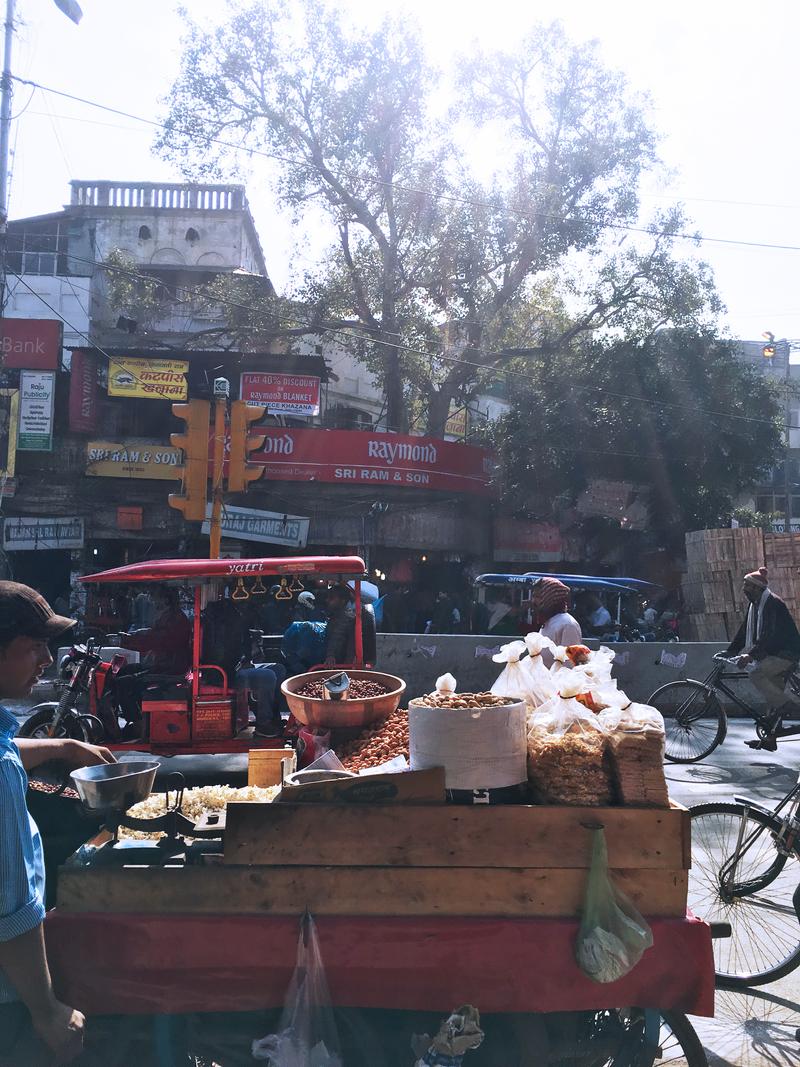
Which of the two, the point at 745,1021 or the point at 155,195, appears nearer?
the point at 745,1021

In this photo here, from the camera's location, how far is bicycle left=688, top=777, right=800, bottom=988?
4059 millimetres

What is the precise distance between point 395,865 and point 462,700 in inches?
22.5

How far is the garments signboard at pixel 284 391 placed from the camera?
80.3ft

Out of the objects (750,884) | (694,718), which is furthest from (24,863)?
(694,718)

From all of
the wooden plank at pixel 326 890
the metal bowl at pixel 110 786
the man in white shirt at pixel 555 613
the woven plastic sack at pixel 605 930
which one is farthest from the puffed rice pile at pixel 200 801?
the man in white shirt at pixel 555 613

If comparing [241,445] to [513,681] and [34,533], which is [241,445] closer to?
[513,681]

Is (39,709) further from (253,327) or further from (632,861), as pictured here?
(253,327)

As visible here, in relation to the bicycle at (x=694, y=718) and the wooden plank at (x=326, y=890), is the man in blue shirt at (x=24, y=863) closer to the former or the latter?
the wooden plank at (x=326, y=890)

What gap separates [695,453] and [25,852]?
24100 mm

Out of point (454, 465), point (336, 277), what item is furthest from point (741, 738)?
point (336, 277)

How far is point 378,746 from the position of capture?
11.5ft

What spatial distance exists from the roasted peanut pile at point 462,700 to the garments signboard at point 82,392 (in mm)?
22616

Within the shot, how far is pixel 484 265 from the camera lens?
25.1 metres

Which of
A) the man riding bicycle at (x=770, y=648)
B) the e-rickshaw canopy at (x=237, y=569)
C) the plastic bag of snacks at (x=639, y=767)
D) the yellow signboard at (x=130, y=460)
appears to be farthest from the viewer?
the yellow signboard at (x=130, y=460)
